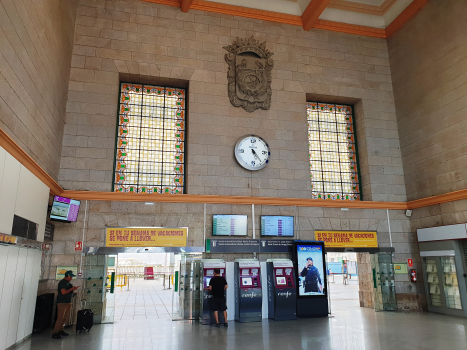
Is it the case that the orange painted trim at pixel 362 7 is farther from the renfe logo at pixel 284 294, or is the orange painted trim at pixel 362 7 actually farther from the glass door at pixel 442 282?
the renfe logo at pixel 284 294

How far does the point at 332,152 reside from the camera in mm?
11562

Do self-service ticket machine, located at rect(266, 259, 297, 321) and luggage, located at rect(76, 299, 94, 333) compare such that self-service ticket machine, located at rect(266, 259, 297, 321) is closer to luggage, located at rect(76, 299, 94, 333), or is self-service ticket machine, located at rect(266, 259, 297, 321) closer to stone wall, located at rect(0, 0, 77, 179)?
luggage, located at rect(76, 299, 94, 333)

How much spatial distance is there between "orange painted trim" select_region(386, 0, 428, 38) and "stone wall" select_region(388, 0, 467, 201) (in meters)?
0.16

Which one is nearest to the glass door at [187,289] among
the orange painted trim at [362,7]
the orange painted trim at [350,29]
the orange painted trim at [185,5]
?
the orange painted trim at [185,5]

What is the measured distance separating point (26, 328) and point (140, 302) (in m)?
5.68

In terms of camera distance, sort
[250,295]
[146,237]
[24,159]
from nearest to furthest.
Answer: [24,159] < [250,295] < [146,237]

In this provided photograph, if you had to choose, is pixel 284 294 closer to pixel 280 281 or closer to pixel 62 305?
pixel 280 281

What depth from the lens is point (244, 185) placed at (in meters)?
10.1

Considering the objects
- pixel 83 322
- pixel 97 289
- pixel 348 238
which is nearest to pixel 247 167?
pixel 348 238

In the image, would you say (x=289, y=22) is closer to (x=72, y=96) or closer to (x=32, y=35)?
(x=72, y=96)

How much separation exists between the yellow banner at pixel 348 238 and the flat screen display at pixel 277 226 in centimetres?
87

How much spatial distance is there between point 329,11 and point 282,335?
10.2 metres

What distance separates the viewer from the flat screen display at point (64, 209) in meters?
8.14

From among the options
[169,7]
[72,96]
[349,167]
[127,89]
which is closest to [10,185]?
[72,96]
